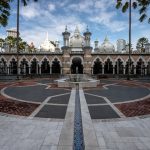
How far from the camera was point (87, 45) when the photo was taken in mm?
52812

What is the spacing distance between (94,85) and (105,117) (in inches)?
573

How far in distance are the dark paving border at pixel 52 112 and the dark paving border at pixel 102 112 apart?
Answer: 1.67 metres

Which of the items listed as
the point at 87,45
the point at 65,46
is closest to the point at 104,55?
the point at 87,45

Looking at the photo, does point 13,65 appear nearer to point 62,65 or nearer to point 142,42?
point 62,65

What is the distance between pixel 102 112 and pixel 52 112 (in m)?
2.90

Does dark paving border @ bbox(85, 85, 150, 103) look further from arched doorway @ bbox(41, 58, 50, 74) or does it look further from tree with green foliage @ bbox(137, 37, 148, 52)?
tree with green foliage @ bbox(137, 37, 148, 52)

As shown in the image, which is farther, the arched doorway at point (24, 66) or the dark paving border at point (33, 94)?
the arched doorway at point (24, 66)

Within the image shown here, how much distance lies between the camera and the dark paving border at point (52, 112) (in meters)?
10.1

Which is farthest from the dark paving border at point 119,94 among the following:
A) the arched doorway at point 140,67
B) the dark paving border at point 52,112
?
the arched doorway at point 140,67

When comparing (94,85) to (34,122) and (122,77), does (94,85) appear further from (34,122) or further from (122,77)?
(122,77)

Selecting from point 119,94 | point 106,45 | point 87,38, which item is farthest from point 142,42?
point 119,94

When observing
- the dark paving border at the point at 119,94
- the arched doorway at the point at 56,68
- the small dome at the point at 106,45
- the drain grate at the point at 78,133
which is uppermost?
the small dome at the point at 106,45

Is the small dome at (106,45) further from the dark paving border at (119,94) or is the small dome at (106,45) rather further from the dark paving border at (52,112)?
the dark paving border at (52,112)

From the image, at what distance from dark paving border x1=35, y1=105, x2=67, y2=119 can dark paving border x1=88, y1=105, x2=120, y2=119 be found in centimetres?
167
